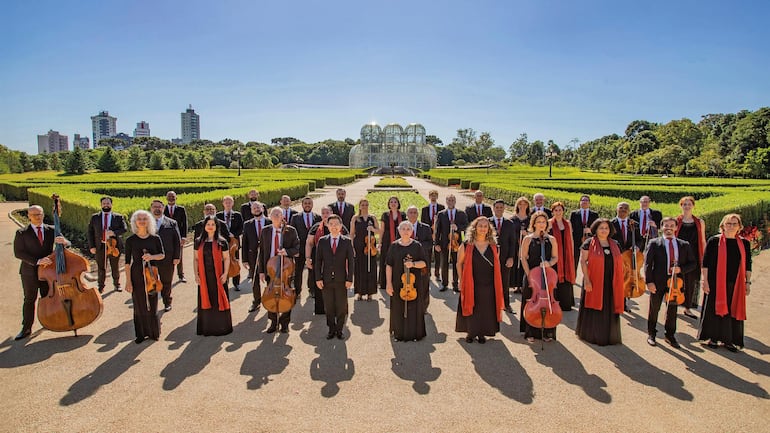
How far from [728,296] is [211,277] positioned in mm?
6579

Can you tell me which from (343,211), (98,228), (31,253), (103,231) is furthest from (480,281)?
(98,228)

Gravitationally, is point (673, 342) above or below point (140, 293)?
below

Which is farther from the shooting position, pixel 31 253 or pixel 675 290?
pixel 31 253

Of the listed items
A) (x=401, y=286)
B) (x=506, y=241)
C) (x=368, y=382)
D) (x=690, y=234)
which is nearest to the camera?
(x=368, y=382)

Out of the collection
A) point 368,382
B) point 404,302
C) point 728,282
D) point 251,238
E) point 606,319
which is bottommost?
point 368,382

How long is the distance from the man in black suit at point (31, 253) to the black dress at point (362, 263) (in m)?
4.07

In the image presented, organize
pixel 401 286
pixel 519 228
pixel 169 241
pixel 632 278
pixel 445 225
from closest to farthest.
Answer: pixel 401 286 → pixel 632 278 → pixel 169 241 → pixel 519 228 → pixel 445 225

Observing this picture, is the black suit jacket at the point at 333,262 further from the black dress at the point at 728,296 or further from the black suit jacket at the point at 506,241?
the black dress at the point at 728,296

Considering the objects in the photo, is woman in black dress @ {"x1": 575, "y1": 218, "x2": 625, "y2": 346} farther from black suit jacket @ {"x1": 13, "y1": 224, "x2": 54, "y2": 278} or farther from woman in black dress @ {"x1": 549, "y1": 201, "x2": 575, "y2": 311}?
black suit jacket @ {"x1": 13, "y1": 224, "x2": 54, "y2": 278}

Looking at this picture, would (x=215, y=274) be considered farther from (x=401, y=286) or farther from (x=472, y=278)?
(x=472, y=278)

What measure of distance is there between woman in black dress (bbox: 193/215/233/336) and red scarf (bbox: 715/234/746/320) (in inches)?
246

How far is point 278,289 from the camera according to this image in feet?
18.2

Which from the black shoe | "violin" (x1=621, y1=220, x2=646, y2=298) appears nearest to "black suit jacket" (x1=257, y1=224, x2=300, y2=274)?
"violin" (x1=621, y1=220, x2=646, y2=298)

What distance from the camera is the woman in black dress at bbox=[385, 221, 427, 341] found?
554 cm
